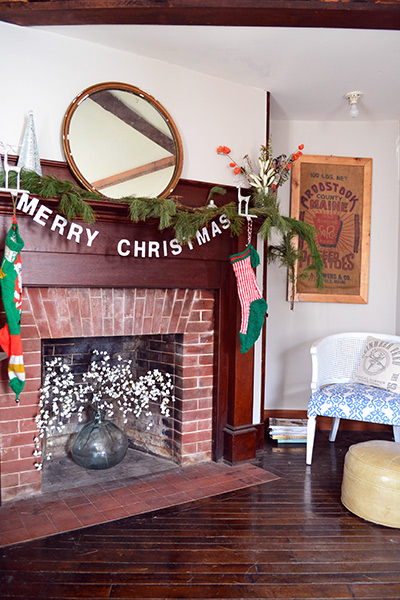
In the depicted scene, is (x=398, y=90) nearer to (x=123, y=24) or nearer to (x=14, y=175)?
(x=123, y=24)

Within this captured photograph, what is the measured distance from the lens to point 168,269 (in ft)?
9.07

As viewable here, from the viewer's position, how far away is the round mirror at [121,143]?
252 centimetres

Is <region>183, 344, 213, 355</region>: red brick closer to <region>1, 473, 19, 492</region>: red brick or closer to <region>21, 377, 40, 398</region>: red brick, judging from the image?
<region>21, 377, 40, 398</region>: red brick

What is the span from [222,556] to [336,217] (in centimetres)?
265

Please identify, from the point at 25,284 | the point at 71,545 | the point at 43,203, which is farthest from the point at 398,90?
the point at 71,545

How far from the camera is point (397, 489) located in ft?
7.25

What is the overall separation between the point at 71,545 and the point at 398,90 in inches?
126

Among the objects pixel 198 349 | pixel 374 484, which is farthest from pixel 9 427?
pixel 374 484

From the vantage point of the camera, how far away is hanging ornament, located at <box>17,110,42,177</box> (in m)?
2.29

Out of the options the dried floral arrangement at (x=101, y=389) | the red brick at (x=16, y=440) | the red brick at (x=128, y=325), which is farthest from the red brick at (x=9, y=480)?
the red brick at (x=128, y=325)

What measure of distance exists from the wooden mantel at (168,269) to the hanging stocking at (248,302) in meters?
0.12

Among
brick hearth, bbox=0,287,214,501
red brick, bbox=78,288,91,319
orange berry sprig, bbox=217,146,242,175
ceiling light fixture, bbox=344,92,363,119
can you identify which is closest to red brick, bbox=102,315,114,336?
brick hearth, bbox=0,287,214,501

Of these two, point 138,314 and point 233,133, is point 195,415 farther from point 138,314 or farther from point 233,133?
point 233,133

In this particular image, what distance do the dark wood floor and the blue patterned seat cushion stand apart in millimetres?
515
